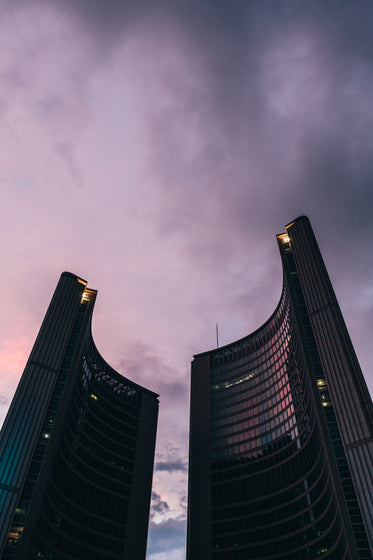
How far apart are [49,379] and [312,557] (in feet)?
232

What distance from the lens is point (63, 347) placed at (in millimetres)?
99250

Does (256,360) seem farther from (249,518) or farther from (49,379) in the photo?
(49,379)

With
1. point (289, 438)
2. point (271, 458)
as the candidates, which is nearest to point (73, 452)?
point (271, 458)

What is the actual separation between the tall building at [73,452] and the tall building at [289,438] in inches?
719

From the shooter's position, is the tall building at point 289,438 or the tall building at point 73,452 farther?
the tall building at point 73,452

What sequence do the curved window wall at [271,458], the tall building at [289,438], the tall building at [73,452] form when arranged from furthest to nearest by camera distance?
the curved window wall at [271,458] < the tall building at [73,452] < the tall building at [289,438]

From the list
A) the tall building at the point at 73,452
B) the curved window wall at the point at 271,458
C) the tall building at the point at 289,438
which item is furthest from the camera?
the curved window wall at the point at 271,458

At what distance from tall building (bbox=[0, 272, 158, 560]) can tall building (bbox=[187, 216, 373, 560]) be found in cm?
1827

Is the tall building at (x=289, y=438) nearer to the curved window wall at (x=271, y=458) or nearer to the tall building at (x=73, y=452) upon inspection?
the curved window wall at (x=271, y=458)

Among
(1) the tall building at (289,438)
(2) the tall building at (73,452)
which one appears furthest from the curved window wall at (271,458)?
(2) the tall building at (73,452)

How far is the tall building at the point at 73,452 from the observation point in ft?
246

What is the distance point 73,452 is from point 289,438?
58.1m

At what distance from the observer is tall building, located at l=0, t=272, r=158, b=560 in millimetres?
74875

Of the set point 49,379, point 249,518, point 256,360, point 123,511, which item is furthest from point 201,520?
point 49,379
